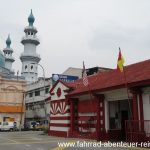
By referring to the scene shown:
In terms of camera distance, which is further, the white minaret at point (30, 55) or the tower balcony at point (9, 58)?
the tower balcony at point (9, 58)

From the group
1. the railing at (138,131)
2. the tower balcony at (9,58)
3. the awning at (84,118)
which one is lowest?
the railing at (138,131)

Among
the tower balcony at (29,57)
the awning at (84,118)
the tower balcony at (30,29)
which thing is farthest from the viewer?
the tower balcony at (30,29)

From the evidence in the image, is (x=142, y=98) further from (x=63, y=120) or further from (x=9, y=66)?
(x=9, y=66)

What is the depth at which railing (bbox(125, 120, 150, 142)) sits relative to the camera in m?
19.2

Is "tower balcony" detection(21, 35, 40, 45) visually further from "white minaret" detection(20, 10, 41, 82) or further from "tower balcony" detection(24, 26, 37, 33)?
"tower balcony" detection(24, 26, 37, 33)

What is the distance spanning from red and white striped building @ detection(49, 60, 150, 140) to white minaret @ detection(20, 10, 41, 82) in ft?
180

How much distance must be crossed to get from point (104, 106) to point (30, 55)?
63.5 meters

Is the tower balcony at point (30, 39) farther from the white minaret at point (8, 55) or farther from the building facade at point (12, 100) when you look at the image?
the building facade at point (12, 100)

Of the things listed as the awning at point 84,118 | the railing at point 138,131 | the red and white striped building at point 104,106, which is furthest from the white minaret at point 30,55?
the railing at point 138,131

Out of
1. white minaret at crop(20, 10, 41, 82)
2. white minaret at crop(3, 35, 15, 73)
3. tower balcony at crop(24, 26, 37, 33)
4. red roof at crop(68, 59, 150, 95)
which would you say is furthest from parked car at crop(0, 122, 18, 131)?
white minaret at crop(3, 35, 15, 73)

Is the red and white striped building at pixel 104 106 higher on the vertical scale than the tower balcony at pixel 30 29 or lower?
lower

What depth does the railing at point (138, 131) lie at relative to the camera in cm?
1923

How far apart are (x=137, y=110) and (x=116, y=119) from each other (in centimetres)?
524

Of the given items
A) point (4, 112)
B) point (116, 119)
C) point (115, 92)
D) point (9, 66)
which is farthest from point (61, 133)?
point (9, 66)
